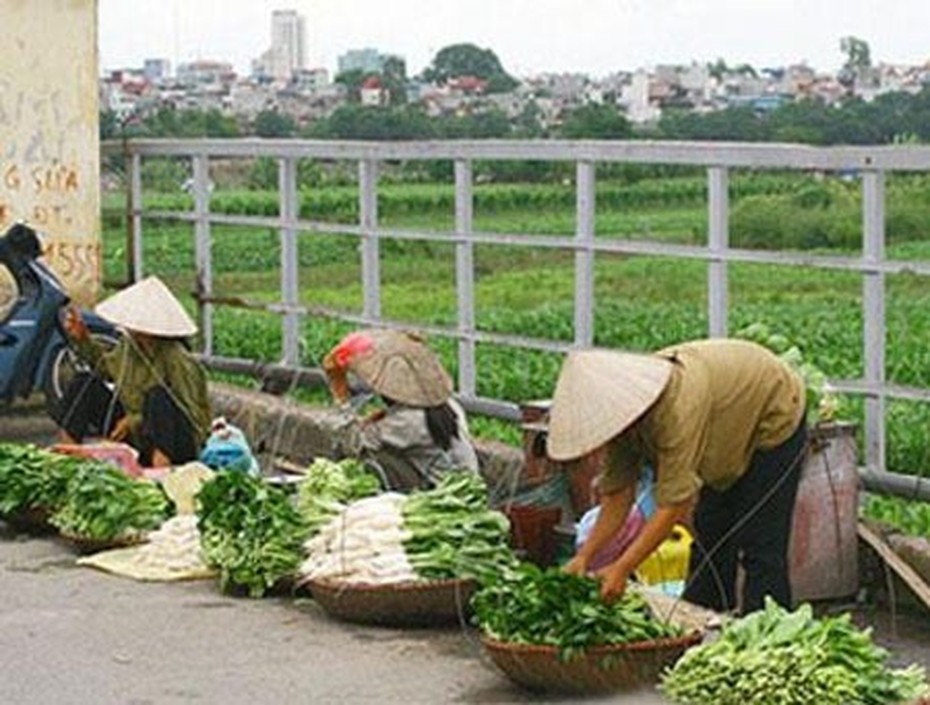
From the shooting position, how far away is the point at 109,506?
10.7 meters

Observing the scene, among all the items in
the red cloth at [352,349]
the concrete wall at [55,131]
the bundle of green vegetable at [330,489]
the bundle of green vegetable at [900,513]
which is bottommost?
the bundle of green vegetable at [900,513]

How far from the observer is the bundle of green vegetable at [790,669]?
7316 millimetres

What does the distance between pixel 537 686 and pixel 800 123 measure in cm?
1877

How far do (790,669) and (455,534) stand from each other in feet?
7.17

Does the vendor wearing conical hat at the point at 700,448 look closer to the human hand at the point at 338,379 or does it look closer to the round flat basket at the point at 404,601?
the round flat basket at the point at 404,601

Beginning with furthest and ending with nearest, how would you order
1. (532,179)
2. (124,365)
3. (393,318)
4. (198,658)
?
(532,179)
(393,318)
(124,365)
(198,658)

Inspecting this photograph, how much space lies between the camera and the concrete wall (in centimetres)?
1563

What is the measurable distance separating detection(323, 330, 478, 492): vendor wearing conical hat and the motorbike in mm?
3810

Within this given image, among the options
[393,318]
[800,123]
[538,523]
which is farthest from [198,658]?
[800,123]

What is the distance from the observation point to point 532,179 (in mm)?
15508

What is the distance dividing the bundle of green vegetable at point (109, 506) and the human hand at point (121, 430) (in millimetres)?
1481

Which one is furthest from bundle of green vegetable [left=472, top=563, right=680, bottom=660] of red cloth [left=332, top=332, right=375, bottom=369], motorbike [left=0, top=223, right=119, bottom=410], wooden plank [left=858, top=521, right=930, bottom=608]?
motorbike [left=0, top=223, right=119, bottom=410]

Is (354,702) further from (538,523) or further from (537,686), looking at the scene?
(538,523)

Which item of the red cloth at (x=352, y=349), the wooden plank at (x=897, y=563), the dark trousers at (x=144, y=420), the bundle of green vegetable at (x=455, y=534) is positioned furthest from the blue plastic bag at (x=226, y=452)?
the wooden plank at (x=897, y=563)
